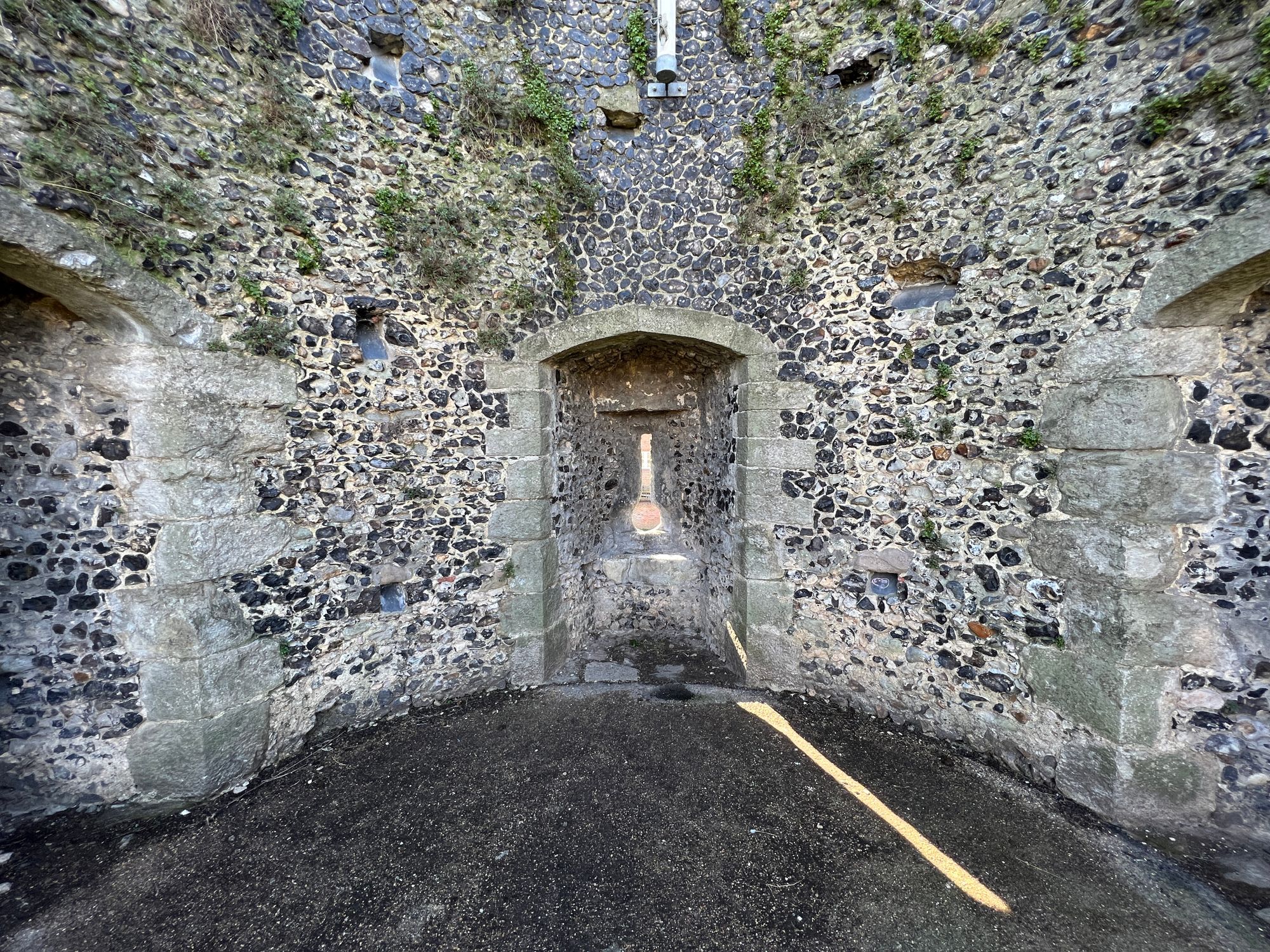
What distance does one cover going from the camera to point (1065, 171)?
2.67 m

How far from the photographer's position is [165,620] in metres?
2.79

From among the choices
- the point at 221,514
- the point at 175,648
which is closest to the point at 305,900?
the point at 175,648

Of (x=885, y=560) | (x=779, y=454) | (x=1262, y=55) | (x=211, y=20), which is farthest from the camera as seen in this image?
(x=779, y=454)

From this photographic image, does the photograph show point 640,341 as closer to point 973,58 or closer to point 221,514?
point 973,58

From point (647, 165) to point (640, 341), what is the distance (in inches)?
54.7

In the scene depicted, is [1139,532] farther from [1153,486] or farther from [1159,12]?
[1159,12]

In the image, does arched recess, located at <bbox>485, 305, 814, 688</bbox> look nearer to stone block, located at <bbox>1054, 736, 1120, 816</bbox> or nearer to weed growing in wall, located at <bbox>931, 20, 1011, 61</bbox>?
stone block, located at <bbox>1054, 736, 1120, 816</bbox>

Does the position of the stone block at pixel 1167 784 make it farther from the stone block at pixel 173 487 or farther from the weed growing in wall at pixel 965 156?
the stone block at pixel 173 487

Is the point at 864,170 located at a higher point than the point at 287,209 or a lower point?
higher

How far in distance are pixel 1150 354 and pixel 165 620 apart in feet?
18.5

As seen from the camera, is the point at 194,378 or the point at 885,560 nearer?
the point at 194,378

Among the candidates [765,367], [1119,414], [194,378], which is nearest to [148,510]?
[194,378]

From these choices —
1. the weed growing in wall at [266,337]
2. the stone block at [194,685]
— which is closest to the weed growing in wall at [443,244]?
the weed growing in wall at [266,337]

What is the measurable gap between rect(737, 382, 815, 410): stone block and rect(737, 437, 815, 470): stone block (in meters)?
0.26
